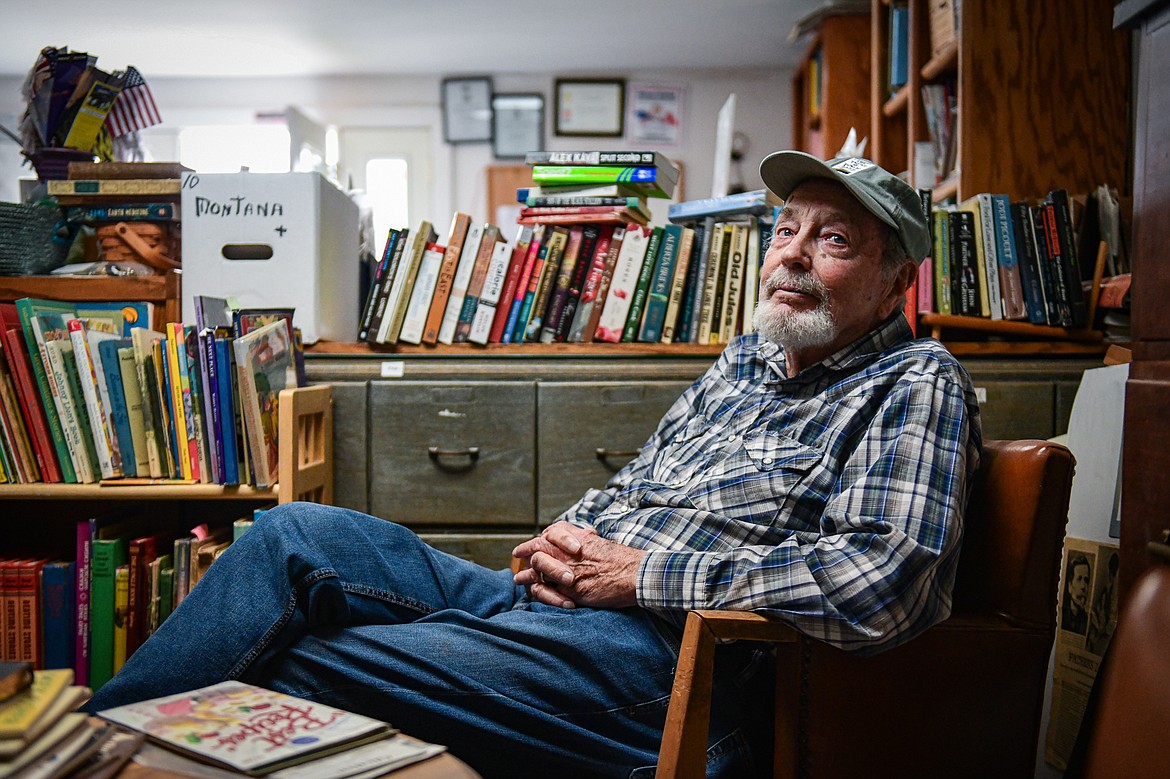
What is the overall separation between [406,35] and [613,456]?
3703 mm

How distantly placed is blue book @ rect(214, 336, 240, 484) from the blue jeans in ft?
1.78

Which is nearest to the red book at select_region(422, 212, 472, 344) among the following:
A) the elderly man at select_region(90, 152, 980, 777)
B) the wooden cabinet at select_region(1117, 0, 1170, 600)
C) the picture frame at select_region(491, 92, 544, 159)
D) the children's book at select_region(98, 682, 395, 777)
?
the elderly man at select_region(90, 152, 980, 777)

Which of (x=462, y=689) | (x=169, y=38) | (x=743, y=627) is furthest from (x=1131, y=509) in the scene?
(x=169, y=38)

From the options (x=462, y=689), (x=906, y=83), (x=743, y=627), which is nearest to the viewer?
(x=743, y=627)

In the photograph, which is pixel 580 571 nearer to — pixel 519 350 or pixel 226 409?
pixel 519 350

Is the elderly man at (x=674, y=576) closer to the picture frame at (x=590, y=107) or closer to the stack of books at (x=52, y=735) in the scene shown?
the stack of books at (x=52, y=735)

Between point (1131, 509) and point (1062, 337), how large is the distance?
0.82m

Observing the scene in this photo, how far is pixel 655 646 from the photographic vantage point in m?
1.22

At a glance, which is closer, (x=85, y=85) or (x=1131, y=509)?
(x=1131, y=509)

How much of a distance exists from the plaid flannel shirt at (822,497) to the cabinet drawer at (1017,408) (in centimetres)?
50

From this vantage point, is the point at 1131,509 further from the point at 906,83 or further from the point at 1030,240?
the point at 906,83

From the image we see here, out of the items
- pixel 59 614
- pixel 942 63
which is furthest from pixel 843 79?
pixel 59 614

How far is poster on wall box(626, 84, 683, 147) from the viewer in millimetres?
5375

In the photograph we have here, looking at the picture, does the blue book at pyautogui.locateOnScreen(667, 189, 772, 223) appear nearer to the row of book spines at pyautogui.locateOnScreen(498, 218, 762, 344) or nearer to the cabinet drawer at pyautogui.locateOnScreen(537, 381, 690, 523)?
the row of book spines at pyautogui.locateOnScreen(498, 218, 762, 344)
